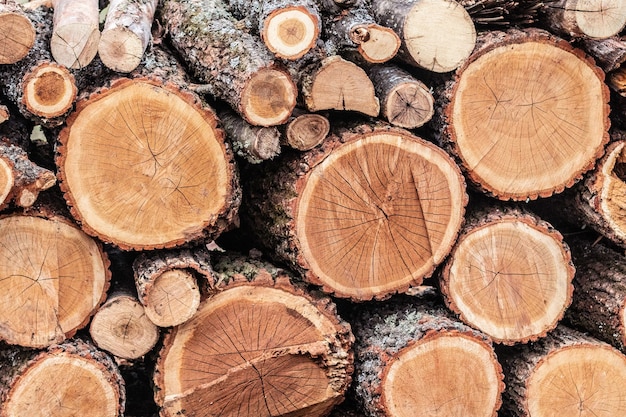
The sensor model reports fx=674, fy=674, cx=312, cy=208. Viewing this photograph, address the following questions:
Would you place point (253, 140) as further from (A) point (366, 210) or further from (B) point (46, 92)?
(B) point (46, 92)

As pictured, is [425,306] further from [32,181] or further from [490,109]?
[32,181]

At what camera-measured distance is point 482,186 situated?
298 centimetres

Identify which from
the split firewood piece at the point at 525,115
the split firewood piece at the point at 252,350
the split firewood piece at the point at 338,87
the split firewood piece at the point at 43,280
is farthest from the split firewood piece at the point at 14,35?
the split firewood piece at the point at 525,115

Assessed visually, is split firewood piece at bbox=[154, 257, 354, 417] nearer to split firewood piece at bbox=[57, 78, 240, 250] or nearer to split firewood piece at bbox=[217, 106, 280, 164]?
split firewood piece at bbox=[57, 78, 240, 250]

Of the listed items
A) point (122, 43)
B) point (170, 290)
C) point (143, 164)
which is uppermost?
point (122, 43)

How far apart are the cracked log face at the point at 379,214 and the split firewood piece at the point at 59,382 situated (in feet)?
3.09

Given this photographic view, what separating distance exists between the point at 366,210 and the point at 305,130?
419mm

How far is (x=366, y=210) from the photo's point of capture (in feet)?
9.21

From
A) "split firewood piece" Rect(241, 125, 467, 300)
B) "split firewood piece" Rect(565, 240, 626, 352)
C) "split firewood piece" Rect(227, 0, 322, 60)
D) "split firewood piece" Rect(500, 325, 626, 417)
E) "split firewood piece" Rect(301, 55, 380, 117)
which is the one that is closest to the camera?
"split firewood piece" Rect(227, 0, 322, 60)

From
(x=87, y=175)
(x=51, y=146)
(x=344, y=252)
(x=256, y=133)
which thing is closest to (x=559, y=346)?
(x=344, y=252)

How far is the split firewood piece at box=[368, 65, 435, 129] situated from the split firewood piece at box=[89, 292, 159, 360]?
51.7 inches

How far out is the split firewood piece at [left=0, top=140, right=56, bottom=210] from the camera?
2406 millimetres

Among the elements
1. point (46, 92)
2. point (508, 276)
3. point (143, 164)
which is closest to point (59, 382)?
point (143, 164)

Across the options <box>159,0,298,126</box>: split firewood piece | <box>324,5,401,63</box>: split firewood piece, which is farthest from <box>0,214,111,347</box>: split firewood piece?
<box>324,5,401,63</box>: split firewood piece
